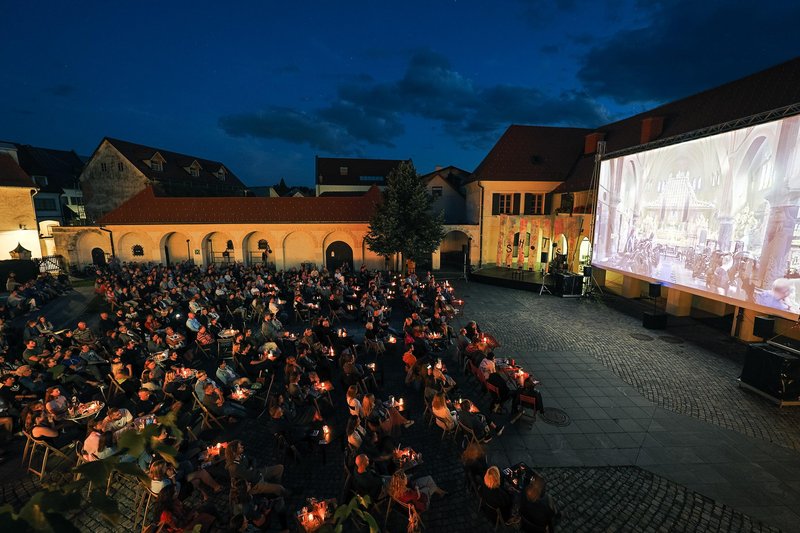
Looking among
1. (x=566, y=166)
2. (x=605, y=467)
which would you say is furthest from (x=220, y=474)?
(x=566, y=166)

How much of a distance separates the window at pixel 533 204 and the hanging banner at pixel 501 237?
2.38 metres

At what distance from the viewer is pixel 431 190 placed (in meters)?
36.4

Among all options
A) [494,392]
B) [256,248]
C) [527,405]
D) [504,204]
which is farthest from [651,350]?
[256,248]

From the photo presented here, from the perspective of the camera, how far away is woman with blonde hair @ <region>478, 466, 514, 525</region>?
5.62m

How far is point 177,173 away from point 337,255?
2413 centimetres

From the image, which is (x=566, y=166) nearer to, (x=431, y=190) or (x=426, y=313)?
(x=431, y=190)

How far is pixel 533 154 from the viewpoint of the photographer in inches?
1218

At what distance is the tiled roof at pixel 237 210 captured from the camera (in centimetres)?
2723

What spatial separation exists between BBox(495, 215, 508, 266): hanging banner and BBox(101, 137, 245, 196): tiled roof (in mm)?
32984

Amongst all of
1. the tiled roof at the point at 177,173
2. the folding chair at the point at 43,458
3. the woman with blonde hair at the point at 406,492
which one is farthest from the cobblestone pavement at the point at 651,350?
the tiled roof at the point at 177,173

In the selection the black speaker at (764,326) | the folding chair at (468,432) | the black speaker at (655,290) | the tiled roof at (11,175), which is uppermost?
the tiled roof at (11,175)

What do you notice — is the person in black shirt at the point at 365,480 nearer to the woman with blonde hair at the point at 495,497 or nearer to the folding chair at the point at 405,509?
the folding chair at the point at 405,509

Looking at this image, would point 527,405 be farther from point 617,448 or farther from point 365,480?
point 365,480

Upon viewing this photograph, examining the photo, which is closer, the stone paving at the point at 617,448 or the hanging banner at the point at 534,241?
the stone paving at the point at 617,448
